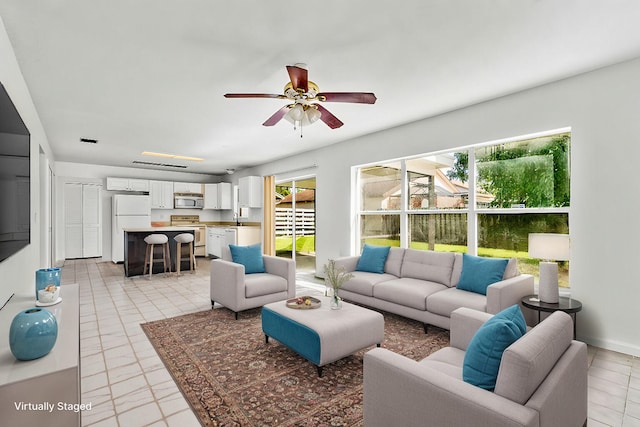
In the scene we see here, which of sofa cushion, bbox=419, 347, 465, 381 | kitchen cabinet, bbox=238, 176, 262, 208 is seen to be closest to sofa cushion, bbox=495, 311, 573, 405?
sofa cushion, bbox=419, 347, 465, 381

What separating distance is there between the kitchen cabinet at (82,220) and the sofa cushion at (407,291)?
25.8 ft

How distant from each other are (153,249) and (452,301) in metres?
5.61

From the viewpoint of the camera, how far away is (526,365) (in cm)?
120

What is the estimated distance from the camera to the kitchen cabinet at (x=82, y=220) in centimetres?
791

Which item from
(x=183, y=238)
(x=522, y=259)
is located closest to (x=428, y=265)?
(x=522, y=259)

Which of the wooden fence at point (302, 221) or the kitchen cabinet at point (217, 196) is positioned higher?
the kitchen cabinet at point (217, 196)

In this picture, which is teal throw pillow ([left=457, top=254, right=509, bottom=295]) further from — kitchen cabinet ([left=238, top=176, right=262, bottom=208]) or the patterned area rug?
kitchen cabinet ([left=238, top=176, right=262, bottom=208])

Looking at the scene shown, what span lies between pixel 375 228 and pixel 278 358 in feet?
10.1

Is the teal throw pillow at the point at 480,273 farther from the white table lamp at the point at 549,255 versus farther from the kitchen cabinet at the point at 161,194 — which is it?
the kitchen cabinet at the point at 161,194

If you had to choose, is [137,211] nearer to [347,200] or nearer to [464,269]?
[347,200]

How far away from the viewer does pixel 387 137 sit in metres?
4.90

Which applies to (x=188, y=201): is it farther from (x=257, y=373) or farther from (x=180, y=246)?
(x=257, y=373)

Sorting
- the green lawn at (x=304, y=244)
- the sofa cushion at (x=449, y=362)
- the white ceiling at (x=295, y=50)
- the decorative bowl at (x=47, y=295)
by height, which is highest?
the white ceiling at (x=295, y=50)

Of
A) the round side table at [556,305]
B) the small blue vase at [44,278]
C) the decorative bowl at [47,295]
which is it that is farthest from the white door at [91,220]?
the round side table at [556,305]
